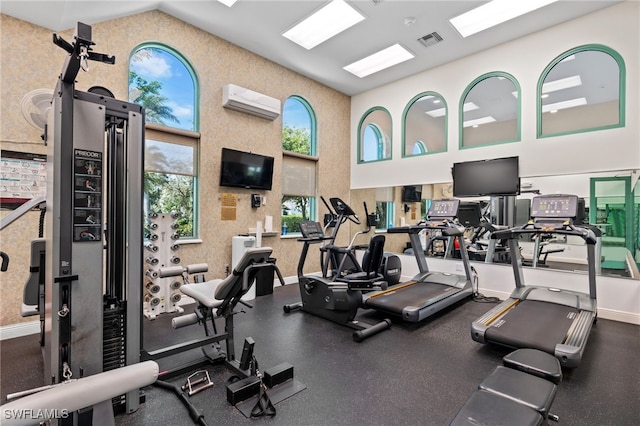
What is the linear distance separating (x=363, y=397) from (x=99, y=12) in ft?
16.1

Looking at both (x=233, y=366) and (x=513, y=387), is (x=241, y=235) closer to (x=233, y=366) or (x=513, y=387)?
(x=233, y=366)

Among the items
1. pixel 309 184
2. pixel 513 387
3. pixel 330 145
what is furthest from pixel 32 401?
pixel 330 145

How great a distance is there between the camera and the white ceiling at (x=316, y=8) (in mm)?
3443

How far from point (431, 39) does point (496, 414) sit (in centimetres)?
534

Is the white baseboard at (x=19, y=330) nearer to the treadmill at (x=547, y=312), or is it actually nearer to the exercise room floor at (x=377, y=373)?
the exercise room floor at (x=377, y=373)

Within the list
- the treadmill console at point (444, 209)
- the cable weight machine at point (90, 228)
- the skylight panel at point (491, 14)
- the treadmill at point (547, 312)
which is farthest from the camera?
the treadmill console at point (444, 209)

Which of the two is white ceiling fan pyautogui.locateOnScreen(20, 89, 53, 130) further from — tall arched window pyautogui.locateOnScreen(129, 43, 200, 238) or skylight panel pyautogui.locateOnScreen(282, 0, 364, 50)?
skylight panel pyautogui.locateOnScreen(282, 0, 364, 50)

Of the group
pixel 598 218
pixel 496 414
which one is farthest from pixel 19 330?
pixel 598 218

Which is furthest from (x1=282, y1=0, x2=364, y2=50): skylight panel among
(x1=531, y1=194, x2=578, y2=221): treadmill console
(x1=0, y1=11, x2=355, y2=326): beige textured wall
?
(x1=531, y1=194, x2=578, y2=221): treadmill console

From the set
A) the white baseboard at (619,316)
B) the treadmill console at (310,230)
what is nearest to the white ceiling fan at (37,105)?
the treadmill console at (310,230)

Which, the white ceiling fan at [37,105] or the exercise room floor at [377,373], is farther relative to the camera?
the white ceiling fan at [37,105]

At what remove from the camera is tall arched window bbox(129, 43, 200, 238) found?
4312 mm

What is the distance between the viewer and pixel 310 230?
14.5ft

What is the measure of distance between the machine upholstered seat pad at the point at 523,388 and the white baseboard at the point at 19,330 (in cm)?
449
